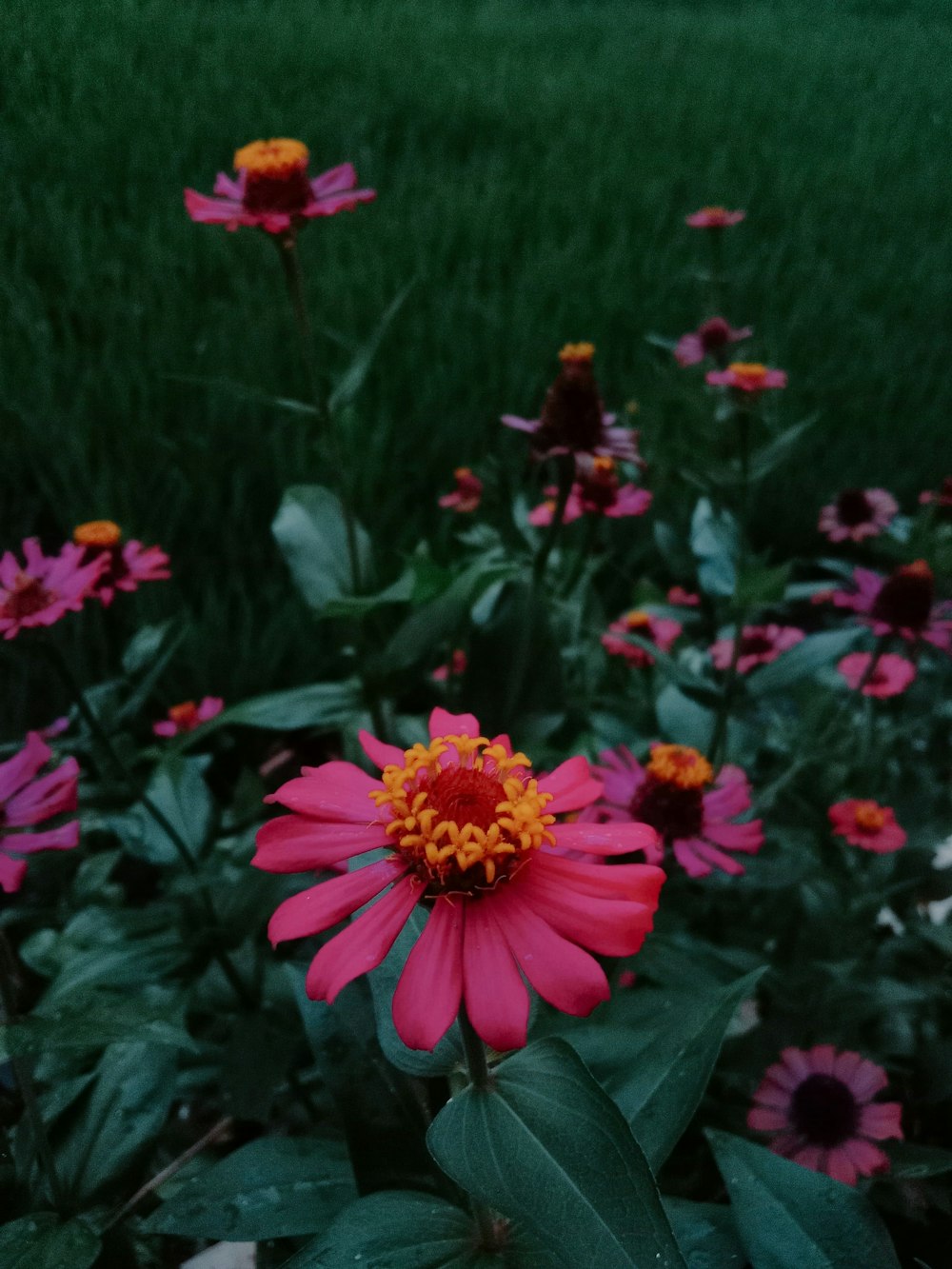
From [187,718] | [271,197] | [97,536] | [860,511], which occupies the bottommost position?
[187,718]

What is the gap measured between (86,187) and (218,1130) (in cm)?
73

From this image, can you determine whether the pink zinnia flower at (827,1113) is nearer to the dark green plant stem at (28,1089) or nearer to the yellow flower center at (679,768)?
the yellow flower center at (679,768)

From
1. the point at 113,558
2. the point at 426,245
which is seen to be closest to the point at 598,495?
the point at 113,558

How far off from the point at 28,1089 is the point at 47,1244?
0.22 ft

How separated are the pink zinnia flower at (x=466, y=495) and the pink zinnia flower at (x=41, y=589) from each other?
0.56 meters

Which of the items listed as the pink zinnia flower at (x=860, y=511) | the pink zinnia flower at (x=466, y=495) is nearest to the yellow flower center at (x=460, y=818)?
the pink zinnia flower at (x=466, y=495)

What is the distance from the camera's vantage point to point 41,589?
0.66m

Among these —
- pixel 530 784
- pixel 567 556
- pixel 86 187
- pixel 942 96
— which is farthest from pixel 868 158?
pixel 530 784

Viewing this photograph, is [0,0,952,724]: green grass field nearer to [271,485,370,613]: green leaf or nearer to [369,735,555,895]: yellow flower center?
[271,485,370,613]: green leaf

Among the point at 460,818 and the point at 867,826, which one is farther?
the point at 867,826

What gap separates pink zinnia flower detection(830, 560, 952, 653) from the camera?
2.88 ft

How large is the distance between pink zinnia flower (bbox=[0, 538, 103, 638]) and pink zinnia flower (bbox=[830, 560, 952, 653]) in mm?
671

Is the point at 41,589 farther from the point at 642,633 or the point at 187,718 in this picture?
the point at 642,633

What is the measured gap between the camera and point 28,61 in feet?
1.80
